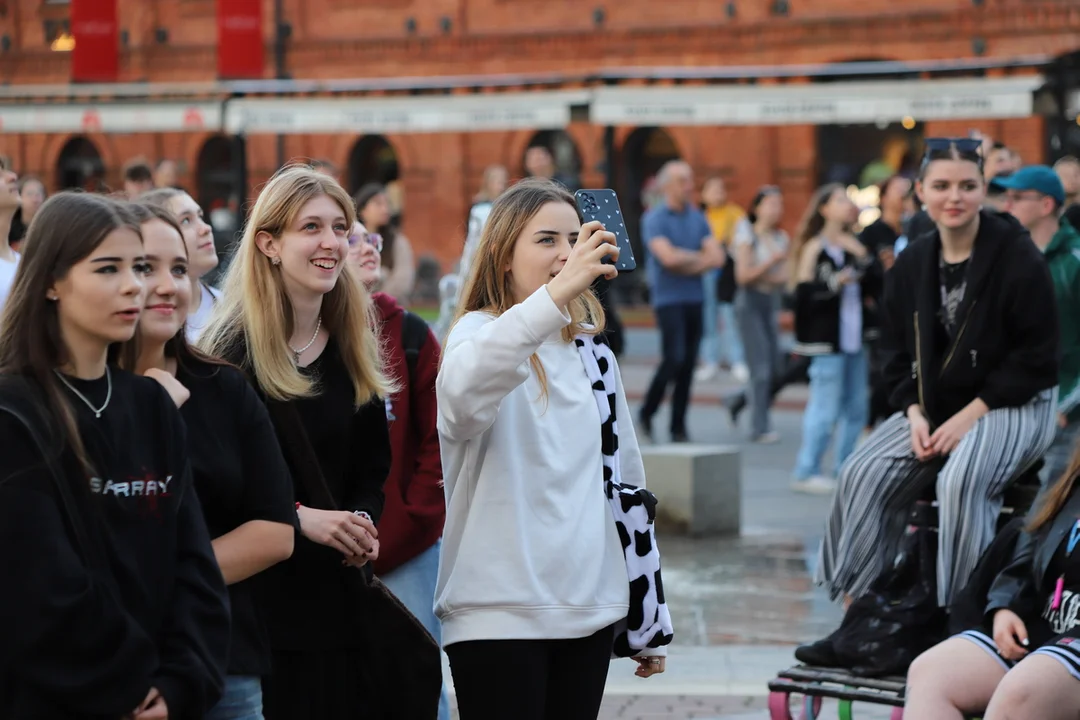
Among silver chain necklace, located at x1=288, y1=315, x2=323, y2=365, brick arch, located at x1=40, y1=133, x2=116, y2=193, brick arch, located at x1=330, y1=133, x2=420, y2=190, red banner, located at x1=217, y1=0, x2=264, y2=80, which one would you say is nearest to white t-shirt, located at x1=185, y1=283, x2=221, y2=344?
silver chain necklace, located at x1=288, y1=315, x2=323, y2=365

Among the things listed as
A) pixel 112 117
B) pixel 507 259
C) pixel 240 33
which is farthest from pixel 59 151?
pixel 507 259

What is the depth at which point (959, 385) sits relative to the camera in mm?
6113

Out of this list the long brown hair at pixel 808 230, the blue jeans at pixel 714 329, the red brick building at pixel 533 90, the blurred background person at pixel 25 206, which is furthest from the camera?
the red brick building at pixel 533 90

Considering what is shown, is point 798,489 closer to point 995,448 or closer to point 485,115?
point 995,448

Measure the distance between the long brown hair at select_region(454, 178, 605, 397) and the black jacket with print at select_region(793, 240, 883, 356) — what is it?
7764 millimetres

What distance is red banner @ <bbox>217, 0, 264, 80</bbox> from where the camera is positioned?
28719 millimetres

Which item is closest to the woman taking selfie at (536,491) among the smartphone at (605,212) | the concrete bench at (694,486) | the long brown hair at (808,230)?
the smartphone at (605,212)

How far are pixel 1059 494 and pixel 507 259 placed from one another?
206 centimetres

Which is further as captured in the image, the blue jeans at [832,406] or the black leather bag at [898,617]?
the blue jeans at [832,406]

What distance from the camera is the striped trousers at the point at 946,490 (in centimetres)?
587

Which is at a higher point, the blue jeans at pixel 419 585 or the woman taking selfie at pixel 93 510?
the woman taking selfie at pixel 93 510

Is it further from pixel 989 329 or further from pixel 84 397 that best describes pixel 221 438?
pixel 989 329

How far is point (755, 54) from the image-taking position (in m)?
32.1

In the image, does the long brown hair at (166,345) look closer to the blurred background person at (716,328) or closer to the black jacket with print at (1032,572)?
the black jacket with print at (1032,572)
